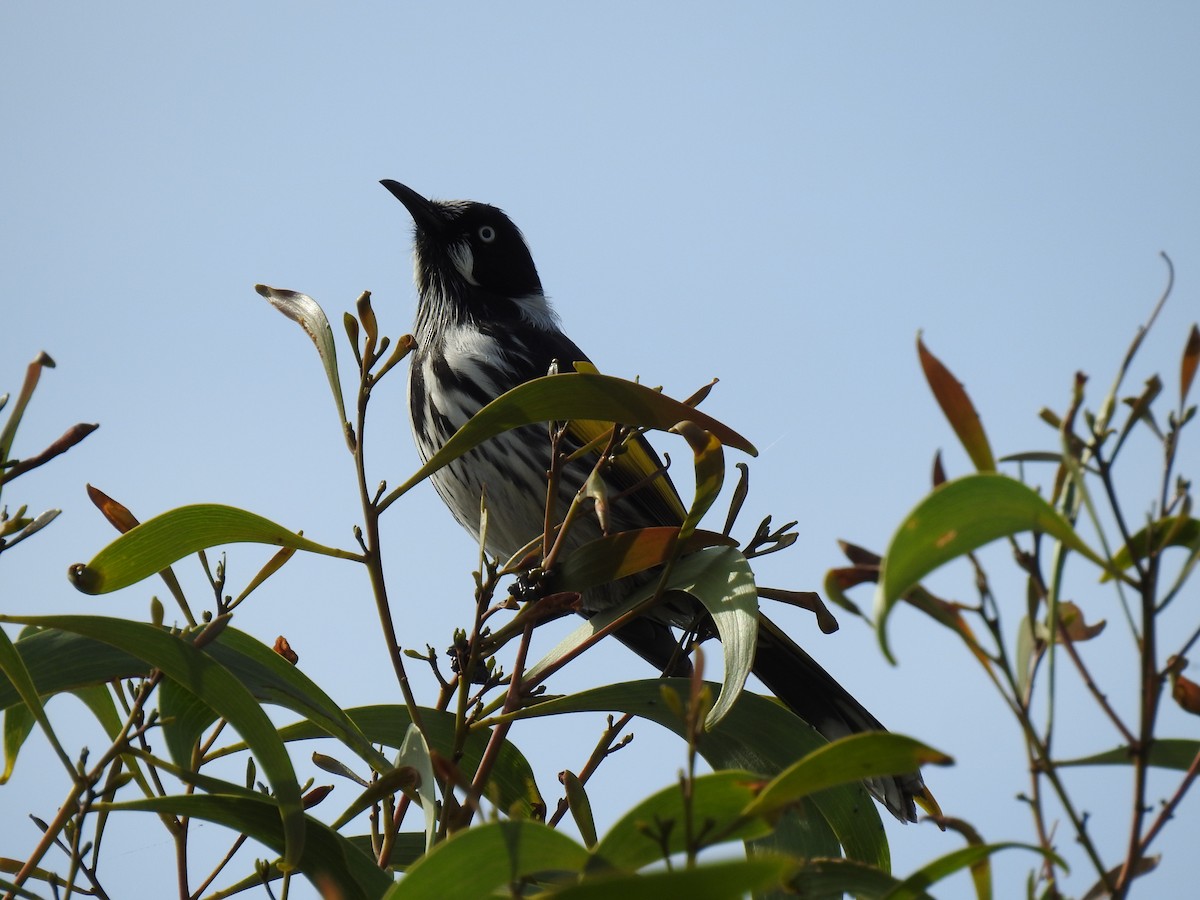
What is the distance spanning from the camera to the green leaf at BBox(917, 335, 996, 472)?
1.01 meters

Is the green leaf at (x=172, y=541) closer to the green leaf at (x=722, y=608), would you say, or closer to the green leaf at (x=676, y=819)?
the green leaf at (x=722, y=608)

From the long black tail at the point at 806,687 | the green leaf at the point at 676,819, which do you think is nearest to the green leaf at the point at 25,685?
the green leaf at the point at 676,819

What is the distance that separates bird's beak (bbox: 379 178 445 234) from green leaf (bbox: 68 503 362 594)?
329cm

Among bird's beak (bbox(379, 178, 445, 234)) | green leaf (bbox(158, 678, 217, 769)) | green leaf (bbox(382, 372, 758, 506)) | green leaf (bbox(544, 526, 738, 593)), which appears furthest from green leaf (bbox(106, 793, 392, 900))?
bird's beak (bbox(379, 178, 445, 234))

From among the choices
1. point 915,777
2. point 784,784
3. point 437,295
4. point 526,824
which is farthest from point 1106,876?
point 437,295

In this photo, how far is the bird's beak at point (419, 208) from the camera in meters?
4.84

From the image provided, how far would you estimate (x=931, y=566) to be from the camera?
90 centimetres

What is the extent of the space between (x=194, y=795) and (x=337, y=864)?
180 millimetres

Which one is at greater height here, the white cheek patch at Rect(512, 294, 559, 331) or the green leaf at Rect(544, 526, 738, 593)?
the white cheek patch at Rect(512, 294, 559, 331)

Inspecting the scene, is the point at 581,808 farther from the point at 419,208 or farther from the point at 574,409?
the point at 419,208

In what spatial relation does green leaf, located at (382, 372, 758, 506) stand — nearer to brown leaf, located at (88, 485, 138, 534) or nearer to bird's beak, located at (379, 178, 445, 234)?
brown leaf, located at (88, 485, 138, 534)

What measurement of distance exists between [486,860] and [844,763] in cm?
30

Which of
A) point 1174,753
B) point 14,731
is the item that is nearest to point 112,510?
point 14,731

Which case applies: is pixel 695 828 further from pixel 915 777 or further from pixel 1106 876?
pixel 915 777
